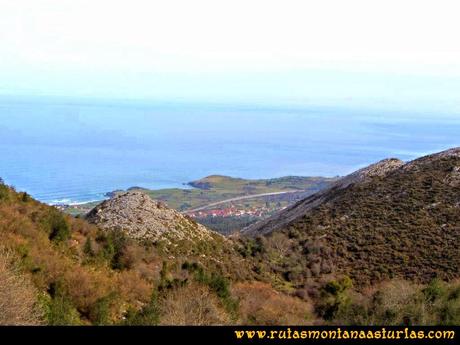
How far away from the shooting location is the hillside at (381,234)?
23.3 metres

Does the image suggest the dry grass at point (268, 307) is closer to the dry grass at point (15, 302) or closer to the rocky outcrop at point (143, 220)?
the rocky outcrop at point (143, 220)

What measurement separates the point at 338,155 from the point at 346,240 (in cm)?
15729

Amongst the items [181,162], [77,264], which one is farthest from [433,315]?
[181,162]

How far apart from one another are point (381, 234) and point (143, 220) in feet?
40.2

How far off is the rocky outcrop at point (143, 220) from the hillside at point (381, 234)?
149 inches

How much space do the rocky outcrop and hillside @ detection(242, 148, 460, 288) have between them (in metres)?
3.78

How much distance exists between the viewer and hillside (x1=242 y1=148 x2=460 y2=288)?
23.3 meters

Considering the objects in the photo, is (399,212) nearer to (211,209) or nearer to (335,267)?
(335,267)

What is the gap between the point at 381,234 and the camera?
26.8 meters

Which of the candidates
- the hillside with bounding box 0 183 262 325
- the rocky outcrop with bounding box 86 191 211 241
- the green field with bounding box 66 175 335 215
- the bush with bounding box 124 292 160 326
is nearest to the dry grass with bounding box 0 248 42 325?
the hillside with bounding box 0 183 262 325

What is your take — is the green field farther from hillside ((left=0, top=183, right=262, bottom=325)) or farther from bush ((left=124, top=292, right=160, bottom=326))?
bush ((left=124, top=292, right=160, bottom=326))

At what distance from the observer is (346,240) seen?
26.8 metres

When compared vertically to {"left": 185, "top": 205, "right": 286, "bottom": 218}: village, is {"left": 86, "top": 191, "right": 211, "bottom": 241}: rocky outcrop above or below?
above
